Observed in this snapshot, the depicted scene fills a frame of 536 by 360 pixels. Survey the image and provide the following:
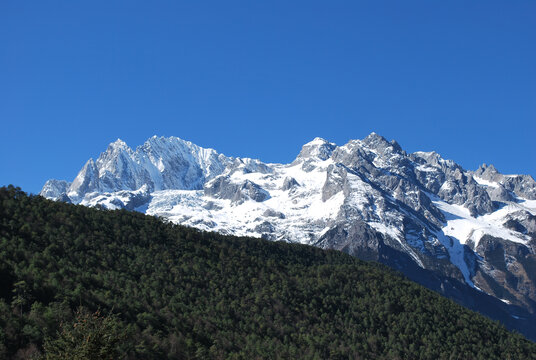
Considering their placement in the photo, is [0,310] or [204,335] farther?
[204,335]

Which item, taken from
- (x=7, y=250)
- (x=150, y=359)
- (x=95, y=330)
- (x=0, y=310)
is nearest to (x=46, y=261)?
(x=7, y=250)

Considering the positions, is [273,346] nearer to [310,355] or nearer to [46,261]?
[310,355]

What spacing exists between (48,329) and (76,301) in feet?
87.4

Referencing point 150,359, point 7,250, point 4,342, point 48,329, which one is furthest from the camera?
point 7,250

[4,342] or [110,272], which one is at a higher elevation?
[110,272]

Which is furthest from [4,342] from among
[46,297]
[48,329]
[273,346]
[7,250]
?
[273,346]

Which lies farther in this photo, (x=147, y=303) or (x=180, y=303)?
(x=180, y=303)

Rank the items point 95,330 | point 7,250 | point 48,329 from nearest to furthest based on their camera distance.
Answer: point 95,330 → point 48,329 → point 7,250

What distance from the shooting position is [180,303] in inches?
7815

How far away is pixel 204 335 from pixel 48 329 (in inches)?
2426

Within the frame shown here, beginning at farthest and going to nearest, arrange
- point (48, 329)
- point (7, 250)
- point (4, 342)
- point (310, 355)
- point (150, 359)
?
point (310, 355)
point (7, 250)
point (150, 359)
point (48, 329)
point (4, 342)

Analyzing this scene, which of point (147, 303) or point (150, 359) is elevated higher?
point (147, 303)

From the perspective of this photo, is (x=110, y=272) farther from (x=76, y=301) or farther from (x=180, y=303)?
(x=76, y=301)

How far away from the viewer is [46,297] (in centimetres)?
15362
